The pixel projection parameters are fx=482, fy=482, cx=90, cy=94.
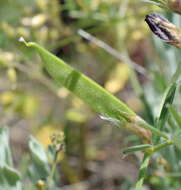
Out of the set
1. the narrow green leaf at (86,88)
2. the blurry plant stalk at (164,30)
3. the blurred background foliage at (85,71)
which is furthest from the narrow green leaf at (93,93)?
the blurred background foliage at (85,71)

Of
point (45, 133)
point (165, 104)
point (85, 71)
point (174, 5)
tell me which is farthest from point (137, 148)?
point (85, 71)

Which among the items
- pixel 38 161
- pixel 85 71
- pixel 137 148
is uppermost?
pixel 137 148

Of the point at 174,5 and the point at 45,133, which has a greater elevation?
the point at 174,5

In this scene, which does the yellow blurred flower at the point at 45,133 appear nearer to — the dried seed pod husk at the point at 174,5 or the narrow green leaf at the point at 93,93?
the narrow green leaf at the point at 93,93

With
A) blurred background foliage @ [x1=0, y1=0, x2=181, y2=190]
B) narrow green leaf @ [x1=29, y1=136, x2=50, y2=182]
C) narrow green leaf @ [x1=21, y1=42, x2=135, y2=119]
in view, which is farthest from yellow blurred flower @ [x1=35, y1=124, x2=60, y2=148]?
narrow green leaf @ [x1=21, y1=42, x2=135, y2=119]

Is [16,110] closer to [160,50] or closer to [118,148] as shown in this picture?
[118,148]

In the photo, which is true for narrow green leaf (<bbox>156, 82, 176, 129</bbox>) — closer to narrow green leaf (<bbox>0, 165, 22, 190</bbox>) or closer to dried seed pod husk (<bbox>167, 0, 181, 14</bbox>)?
dried seed pod husk (<bbox>167, 0, 181, 14</bbox>)

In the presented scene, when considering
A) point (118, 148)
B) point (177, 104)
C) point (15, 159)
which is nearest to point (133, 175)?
point (118, 148)

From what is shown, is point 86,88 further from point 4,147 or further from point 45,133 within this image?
point 45,133
